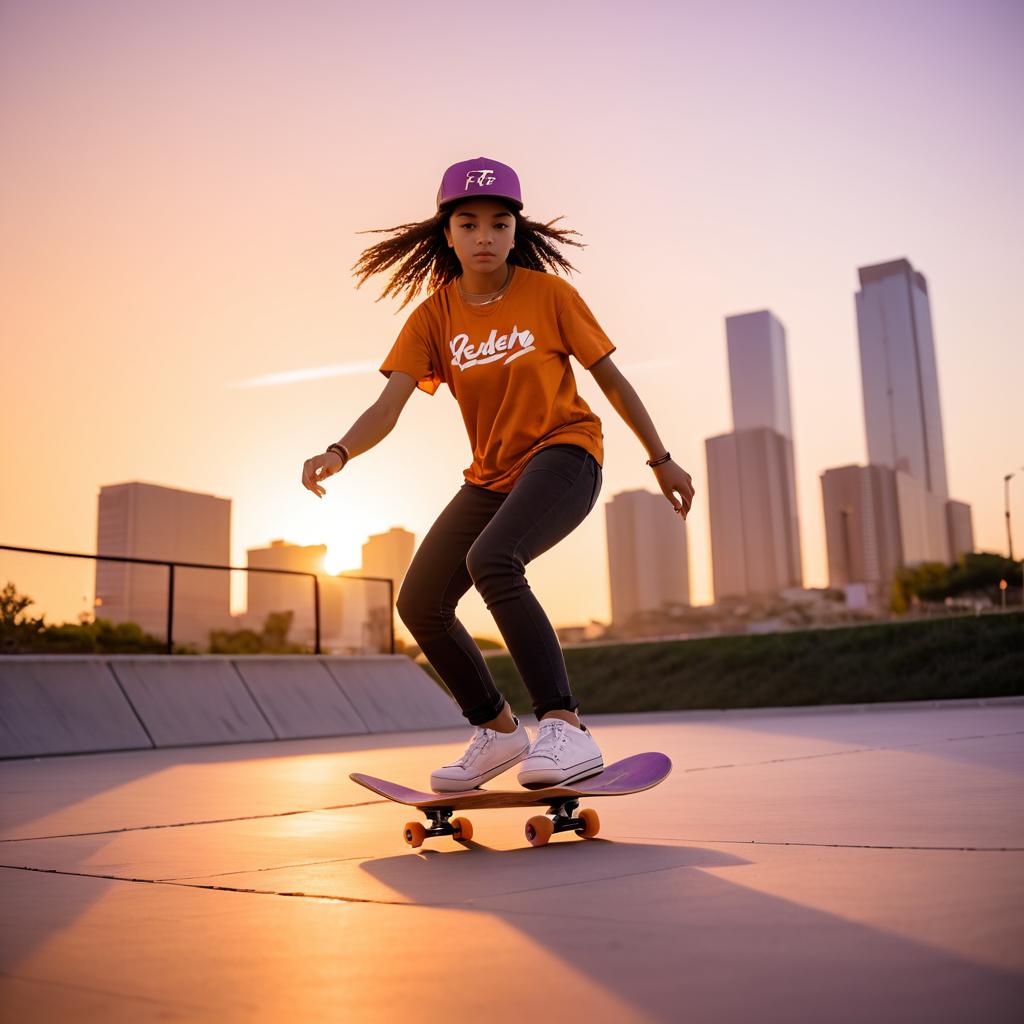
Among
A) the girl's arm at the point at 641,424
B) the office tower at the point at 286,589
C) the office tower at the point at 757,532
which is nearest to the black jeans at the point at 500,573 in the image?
the girl's arm at the point at 641,424

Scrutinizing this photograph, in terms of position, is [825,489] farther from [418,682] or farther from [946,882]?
[946,882]

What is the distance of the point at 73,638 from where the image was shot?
11.4 metres

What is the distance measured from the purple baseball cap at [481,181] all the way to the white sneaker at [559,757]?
6.10 ft

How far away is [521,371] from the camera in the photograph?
12.2ft

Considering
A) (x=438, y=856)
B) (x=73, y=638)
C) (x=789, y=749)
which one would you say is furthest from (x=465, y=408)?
(x=73, y=638)

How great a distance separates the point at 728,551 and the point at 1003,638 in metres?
177

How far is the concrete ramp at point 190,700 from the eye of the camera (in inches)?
428

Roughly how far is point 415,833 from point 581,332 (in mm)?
1794

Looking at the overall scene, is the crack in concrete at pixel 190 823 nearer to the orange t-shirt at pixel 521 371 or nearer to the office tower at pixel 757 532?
the orange t-shirt at pixel 521 371

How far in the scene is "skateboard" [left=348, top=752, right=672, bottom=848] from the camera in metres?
3.13

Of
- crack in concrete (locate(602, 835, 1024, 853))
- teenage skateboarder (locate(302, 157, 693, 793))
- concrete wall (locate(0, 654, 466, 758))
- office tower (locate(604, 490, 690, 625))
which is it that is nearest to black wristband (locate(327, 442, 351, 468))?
teenage skateboarder (locate(302, 157, 693, 793))

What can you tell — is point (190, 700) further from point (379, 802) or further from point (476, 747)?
point (476, 747)

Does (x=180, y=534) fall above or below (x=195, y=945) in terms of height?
above

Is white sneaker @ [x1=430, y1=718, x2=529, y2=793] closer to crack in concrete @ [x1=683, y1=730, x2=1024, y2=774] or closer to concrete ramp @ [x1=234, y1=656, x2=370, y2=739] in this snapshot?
crack in concrete @ [x1=683, y1=730, x2=1024, y2=774]
